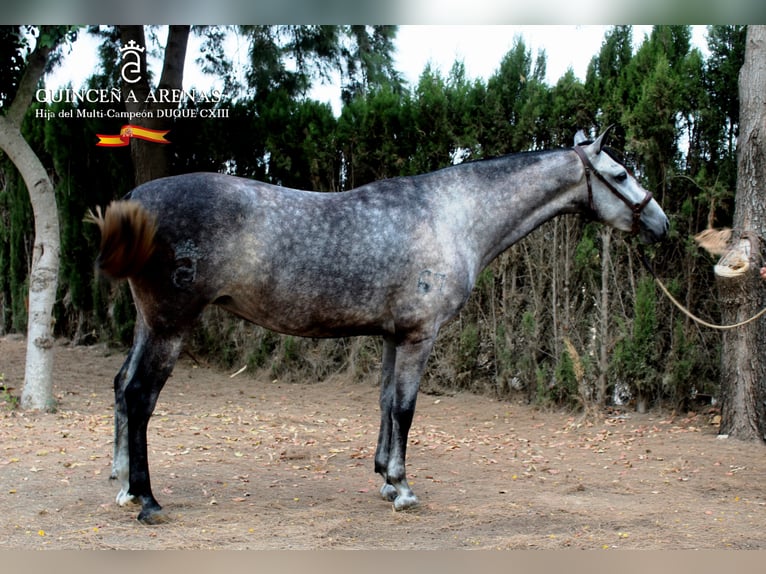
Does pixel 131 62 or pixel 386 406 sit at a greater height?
pixel 131 62

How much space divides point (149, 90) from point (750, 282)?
7.07m

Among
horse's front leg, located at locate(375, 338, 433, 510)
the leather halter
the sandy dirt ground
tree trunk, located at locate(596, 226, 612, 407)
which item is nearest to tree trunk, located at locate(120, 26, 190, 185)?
the sandy dirt ground

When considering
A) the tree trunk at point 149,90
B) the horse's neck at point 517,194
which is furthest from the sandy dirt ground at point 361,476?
the tree trunk at point 149,90

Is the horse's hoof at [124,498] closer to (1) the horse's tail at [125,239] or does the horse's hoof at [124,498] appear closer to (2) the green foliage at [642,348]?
(1) the horse's tail at [125,239]

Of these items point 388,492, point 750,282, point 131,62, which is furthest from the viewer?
point 131,62

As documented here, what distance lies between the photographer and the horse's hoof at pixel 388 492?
189 inches

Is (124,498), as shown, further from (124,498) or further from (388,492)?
(388,492)

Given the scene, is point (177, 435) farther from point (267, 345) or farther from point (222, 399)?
point (267, 345)

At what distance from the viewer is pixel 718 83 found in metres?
7.16

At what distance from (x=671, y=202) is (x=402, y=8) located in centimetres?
454

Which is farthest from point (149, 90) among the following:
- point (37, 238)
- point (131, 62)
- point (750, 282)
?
point (750, 282)

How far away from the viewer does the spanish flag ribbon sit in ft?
29.9

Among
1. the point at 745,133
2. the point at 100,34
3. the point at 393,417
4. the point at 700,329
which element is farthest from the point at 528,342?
A: the point at 100,34

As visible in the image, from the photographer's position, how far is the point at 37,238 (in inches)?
275
